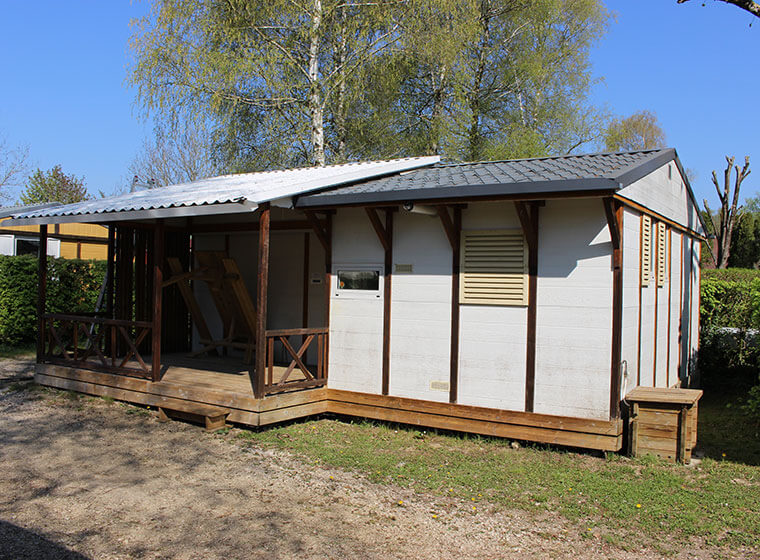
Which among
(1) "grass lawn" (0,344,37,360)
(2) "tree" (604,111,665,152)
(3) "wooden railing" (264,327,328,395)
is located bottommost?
(1) "grass lawn" (0,344,37,360)

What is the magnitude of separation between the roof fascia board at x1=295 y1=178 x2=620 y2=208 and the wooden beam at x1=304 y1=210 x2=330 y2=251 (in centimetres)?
22

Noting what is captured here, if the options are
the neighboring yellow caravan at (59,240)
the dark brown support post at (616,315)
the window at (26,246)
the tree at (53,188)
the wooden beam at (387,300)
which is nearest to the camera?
the dark brown support post at (616,315)

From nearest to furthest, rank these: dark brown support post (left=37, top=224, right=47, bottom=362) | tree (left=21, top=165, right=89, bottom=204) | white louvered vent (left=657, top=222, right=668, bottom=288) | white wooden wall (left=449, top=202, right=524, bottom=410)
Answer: white wooden wall (left=449, top=202, right=524, bottom=410)
white louvered vent (left=657, top=222, right=668, bottom=288)
dark brown support post (left=37, top=224, right=47, bottom=362)
tree (left=21, top=165, right=89, bottom=204)

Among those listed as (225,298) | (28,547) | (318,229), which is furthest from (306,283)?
(28,547)

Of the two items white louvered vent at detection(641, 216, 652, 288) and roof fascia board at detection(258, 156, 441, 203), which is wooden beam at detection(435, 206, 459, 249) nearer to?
roof fascia board at detection(258, 156, 441, 203)

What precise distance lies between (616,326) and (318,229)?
11.3 ft

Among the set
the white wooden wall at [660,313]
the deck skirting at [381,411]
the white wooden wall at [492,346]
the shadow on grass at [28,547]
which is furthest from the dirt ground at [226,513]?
the white wooden wall at [660,313]

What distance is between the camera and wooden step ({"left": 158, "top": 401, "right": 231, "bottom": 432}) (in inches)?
273

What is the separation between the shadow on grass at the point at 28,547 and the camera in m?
3.77

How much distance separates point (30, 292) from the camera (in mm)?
13500

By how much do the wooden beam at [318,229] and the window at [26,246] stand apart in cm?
1213

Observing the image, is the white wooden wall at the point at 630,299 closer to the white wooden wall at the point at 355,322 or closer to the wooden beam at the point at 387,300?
the wooden beam at the point at 387,300

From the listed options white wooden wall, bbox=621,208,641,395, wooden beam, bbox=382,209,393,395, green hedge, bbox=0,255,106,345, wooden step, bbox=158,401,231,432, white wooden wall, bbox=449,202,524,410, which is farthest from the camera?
green hedge, bbox=0,255,106,345

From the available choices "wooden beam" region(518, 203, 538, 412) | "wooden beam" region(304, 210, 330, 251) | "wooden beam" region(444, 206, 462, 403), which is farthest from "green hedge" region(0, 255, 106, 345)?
"wooden beam" region(518, 203, 538, 412)
